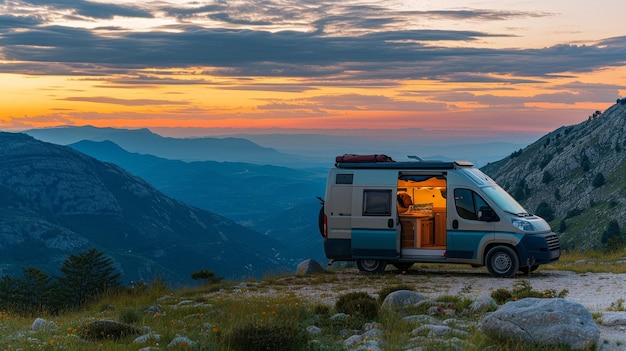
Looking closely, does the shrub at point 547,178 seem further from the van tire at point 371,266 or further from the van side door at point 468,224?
the van side door at point 468,224

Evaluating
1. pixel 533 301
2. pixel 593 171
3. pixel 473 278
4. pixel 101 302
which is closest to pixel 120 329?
pixel 533 301

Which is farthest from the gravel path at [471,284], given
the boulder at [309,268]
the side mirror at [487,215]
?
the side mirror at [487,215]

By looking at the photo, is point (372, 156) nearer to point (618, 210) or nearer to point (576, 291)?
point (576, 291)

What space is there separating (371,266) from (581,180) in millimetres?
130193

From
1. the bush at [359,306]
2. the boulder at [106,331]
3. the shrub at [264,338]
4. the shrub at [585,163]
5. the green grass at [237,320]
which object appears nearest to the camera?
the shrub at [264,338]

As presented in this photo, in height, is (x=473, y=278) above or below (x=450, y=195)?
below

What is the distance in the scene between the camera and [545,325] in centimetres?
964

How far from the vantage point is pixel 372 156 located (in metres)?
22.4

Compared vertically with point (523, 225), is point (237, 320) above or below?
below

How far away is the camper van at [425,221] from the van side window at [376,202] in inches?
1.2

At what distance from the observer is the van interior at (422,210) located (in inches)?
862

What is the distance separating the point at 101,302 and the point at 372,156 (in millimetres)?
9025

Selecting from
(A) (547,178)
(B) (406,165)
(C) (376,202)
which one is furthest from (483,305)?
(A) (547,178)

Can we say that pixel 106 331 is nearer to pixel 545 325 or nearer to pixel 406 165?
pixel 545 325
